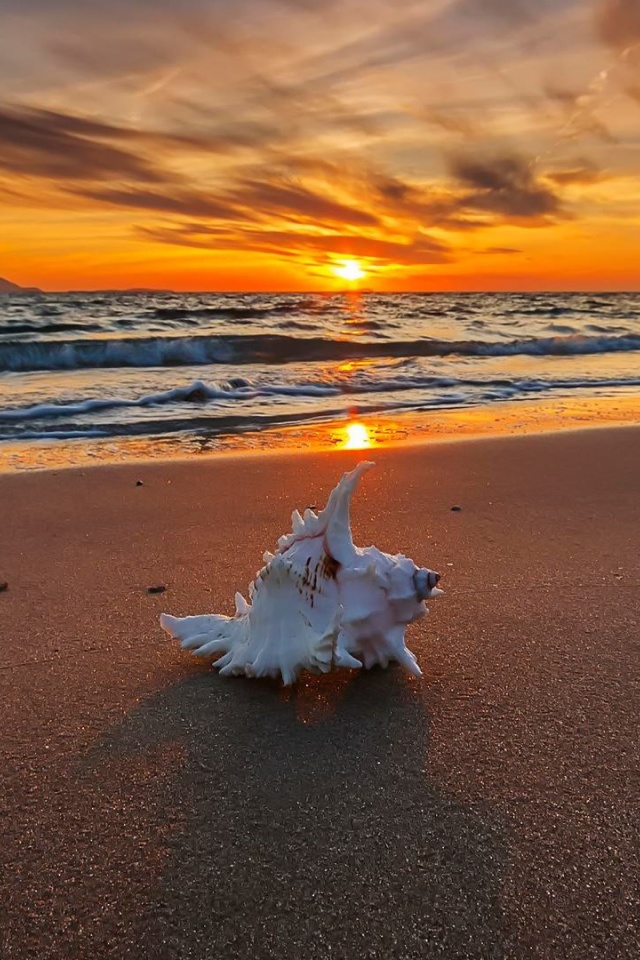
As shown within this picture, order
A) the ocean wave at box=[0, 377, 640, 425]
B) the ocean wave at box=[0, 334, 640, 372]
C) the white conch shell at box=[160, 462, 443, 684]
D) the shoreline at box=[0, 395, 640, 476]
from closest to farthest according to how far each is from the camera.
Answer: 1. the white conch shell at box=[160, 462, 443, 684]
2. the shoreline at box=[0, 395, 640, 476]
3. the ocean wave at box=[0, 377, 640, 425]
4. the ocean wave at box=[0, 334, 640, 372]

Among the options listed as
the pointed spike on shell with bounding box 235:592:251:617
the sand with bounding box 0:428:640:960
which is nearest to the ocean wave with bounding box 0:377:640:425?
the sand with bounding box 0:428:640:960

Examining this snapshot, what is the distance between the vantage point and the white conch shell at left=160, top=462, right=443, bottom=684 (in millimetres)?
2080

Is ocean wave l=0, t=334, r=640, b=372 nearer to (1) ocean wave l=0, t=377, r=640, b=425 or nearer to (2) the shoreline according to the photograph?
(1) ocean wave l=0, t=377, r=640, b=425

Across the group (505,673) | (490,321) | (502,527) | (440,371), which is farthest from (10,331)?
(505,673)

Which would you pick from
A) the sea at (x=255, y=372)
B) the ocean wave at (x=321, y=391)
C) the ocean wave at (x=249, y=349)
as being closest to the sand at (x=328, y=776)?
the sea at (x=255, y=372)

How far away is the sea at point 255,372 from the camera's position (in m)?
7.88

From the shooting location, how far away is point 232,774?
188 cm

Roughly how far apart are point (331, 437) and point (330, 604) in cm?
490

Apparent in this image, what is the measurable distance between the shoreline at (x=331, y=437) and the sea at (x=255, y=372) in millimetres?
63

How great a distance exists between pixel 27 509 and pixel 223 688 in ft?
8.65

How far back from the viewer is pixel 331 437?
6949mm

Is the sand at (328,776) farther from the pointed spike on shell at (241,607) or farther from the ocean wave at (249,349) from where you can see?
the ocean wave at (249,349)

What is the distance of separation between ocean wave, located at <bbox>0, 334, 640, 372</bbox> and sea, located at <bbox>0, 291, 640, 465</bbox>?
0.04 metres

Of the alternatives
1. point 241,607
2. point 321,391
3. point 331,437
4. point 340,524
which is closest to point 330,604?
point 340,524
